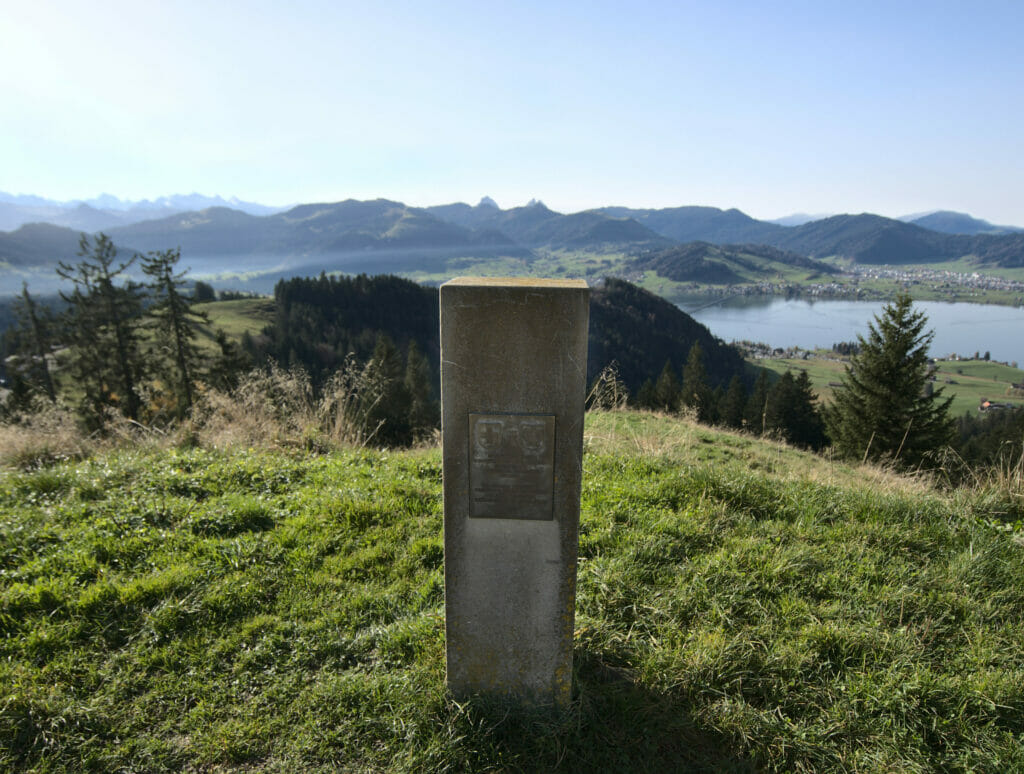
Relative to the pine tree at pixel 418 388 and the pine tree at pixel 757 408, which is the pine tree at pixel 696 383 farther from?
the pine tree at pixel 418 388

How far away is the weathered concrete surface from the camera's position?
7.96ft

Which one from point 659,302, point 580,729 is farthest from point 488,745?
point 659,302

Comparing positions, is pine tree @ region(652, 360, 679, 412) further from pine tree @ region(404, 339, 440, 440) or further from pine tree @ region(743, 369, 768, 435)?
pine tree @ region(404, 339, 440, 440)

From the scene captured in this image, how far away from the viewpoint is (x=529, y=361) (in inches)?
96.4

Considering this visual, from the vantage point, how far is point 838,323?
5965 inches

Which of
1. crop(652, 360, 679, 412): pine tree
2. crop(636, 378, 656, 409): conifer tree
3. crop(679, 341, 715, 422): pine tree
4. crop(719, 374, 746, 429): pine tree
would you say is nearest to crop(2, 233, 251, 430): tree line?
crop(636, 378, 656, 409): conifer tree

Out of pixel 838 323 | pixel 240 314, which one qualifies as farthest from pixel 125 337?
pixel 838 323

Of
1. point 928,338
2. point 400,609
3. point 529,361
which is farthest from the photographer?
point 928,338

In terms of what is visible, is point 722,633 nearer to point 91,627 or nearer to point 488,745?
point 488,745

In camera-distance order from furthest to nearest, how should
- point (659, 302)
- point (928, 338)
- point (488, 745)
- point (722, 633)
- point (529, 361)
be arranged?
point (659, 302) → point (928, 338) → point (722, 633) → point (488, 745) → point (529, 361)

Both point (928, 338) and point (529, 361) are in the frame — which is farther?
point (928, 338)

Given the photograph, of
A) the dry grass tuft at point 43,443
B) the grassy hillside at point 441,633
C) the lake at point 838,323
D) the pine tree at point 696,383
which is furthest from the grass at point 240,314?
the lake at point 838,323

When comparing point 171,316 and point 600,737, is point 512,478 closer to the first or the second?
point 600,737

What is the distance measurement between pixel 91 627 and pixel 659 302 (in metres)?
94.5
